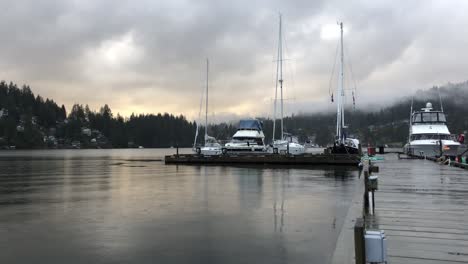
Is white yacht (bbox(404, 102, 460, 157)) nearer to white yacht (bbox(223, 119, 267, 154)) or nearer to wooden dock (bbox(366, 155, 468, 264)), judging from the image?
white yacht (bbox(223, 119, 267, 154))

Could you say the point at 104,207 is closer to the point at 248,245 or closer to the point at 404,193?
the point at 248,245

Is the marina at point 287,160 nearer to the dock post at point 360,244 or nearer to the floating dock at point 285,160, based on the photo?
the floating dock at point 285,160

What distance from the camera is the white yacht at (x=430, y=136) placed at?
65.4 metres

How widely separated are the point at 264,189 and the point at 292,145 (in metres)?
52.3

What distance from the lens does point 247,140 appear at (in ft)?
258

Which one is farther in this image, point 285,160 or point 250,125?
point 250,125

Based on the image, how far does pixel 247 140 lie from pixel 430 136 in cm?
2893

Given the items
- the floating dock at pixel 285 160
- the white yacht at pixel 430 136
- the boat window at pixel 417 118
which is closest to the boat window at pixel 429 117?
the white yacht at pixel 430 136

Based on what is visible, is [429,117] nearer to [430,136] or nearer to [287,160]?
[430,136]

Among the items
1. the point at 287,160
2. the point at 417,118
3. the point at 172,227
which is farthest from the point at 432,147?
the point at 172,227

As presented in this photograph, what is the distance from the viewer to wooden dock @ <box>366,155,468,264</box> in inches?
340

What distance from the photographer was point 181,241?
12.6m

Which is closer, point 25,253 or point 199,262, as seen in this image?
point 199,262

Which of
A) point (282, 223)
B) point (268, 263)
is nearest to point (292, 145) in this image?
point (282, 223)
